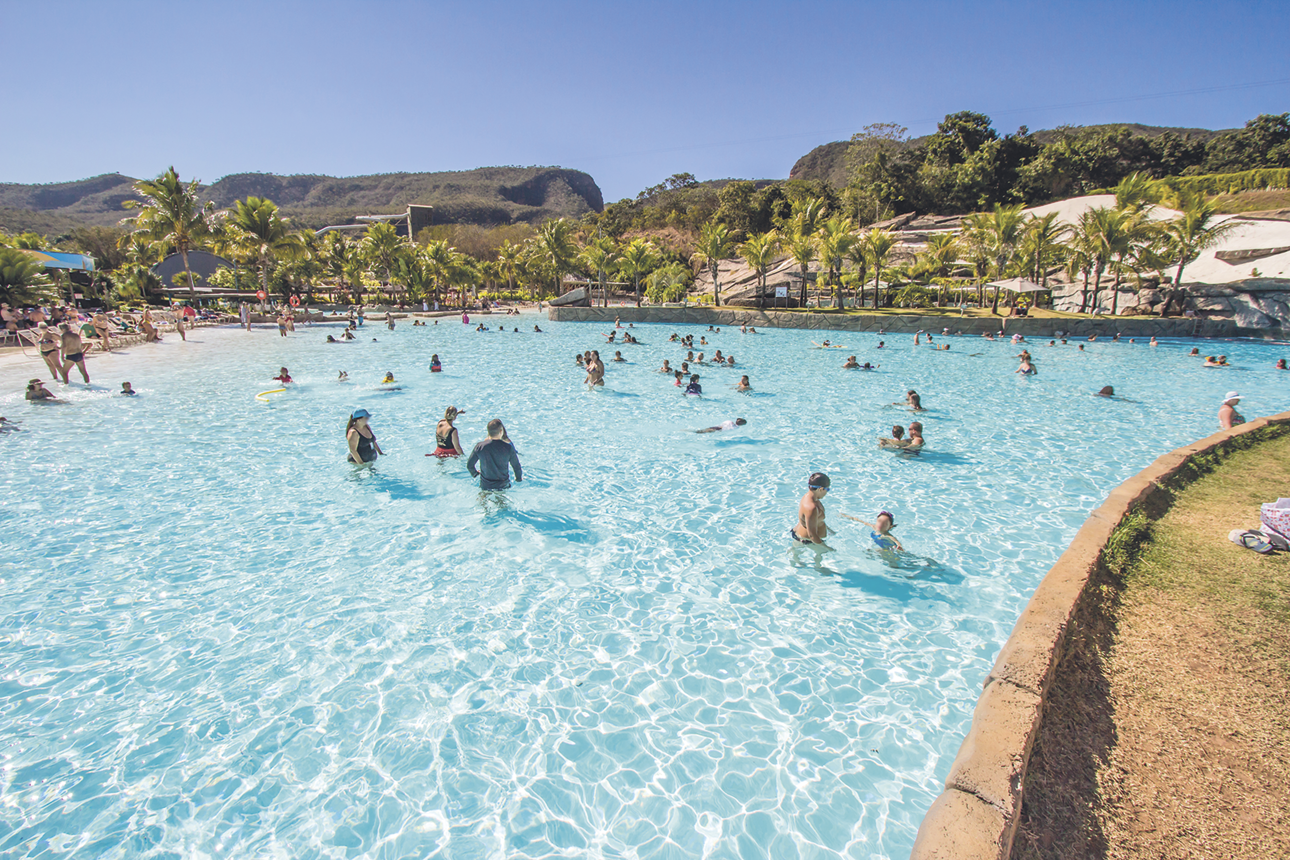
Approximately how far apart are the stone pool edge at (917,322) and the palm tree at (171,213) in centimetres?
2404

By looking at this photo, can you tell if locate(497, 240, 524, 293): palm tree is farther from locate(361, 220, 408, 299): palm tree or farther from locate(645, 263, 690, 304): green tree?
locate(645, 263, 690, 304): green tree

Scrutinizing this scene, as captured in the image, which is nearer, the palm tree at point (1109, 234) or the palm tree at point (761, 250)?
the palm tree at point (1109, 234)

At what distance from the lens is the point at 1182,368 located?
66.2ft

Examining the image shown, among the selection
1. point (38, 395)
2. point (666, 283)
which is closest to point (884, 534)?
point (38, 395)

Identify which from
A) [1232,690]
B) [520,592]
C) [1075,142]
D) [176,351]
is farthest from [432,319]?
[1075,142]

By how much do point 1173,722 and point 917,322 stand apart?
3116cm

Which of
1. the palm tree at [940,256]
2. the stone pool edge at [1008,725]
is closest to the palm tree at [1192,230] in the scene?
the palm tree at [940,256]

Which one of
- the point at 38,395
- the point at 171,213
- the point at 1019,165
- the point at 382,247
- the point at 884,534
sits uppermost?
the point at 1019,165

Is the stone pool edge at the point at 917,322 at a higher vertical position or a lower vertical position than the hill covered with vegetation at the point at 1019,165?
lower

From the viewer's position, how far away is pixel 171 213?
118 ft

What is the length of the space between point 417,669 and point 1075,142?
2955 inches

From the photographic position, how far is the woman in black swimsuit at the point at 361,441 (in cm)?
934

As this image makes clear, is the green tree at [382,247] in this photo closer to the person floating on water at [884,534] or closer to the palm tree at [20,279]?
the palm tree at [20,279]

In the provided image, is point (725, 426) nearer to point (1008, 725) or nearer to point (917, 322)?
point (1008, 725)
